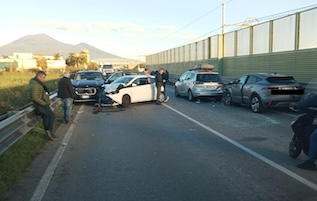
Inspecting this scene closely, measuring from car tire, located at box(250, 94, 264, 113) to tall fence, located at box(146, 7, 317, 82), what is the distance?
18.9ft

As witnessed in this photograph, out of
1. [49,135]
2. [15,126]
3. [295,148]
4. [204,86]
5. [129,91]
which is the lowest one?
[49,135]

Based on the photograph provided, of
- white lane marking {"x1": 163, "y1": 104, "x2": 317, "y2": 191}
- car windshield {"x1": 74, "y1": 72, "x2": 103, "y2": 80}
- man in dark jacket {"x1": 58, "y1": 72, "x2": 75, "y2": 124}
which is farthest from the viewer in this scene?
car windshield {"x1": 74, "y1": 72, "x2": 103, "y2": 80}

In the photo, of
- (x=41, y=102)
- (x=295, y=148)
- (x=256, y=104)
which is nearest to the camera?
(x=295, y=148)

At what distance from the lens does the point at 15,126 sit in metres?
7.49

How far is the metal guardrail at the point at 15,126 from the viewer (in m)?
6.54

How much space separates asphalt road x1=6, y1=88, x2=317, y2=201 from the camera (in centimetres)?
515

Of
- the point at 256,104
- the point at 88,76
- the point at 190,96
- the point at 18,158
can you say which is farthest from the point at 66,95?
the point at 190,96

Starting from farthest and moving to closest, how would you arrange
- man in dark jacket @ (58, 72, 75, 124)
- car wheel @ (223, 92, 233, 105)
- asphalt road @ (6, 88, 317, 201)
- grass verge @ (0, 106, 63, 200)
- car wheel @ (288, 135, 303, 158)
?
car wheel @ (223, 92, 233, 105), man in dark jacket @ (58, 72, 75, 124), car wheel @ (288, 135, 303, 158), grass verge @ (0, 106, 63, 200), asphalt road @ (6, 88, 317, 201)

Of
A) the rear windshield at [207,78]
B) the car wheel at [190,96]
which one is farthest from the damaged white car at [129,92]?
the rear windshield at [207,78]

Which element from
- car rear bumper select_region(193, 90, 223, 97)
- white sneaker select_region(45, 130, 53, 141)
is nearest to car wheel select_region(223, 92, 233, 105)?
car rear bumper select_region(193, 90, 223, 97)

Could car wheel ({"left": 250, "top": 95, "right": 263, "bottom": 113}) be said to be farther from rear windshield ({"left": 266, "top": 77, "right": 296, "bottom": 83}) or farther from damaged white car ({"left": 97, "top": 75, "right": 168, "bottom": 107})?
damaged white car ({"left": 97, "top": 75, "right": 168, "bottom": 107})

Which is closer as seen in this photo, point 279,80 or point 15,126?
point 15,126

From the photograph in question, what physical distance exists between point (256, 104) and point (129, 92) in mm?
5922

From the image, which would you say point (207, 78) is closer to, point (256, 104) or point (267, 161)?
point (256, 104)
